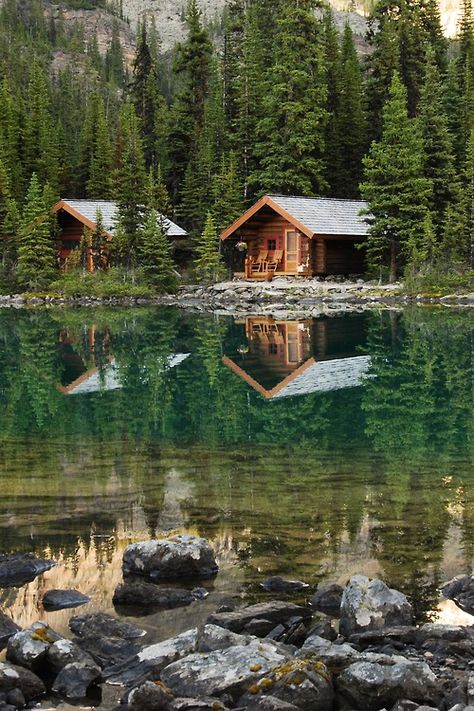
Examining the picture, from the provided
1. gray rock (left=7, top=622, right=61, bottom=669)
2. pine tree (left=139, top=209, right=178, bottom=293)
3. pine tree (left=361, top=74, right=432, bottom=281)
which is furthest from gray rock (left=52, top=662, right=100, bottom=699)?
pine tree (left=139, top=209, right=178, bottom=293)

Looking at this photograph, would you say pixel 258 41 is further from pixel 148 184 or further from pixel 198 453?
pixel 198 453

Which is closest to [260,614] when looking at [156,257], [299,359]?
[299,359]

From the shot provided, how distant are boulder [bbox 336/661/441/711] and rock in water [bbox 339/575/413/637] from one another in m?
0.99

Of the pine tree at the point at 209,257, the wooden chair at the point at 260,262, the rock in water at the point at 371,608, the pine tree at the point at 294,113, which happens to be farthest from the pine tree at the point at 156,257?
the rock in water at the point at 371,608

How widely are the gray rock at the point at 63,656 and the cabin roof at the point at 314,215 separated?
38491mm

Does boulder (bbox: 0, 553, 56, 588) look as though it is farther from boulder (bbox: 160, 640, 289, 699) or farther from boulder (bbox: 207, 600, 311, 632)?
boulder (bbox: 160, 640, 289, 699)

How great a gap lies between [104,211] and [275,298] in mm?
14071

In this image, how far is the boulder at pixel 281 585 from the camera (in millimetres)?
7195

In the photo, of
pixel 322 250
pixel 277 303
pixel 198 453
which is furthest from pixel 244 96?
pixel 198 453

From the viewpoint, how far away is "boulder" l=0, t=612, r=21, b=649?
6.17 metres

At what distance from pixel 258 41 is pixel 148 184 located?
1451cm

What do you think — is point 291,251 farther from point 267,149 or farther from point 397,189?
point 267,149

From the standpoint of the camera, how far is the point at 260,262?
46500 mm

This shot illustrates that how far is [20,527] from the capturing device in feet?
28.8
